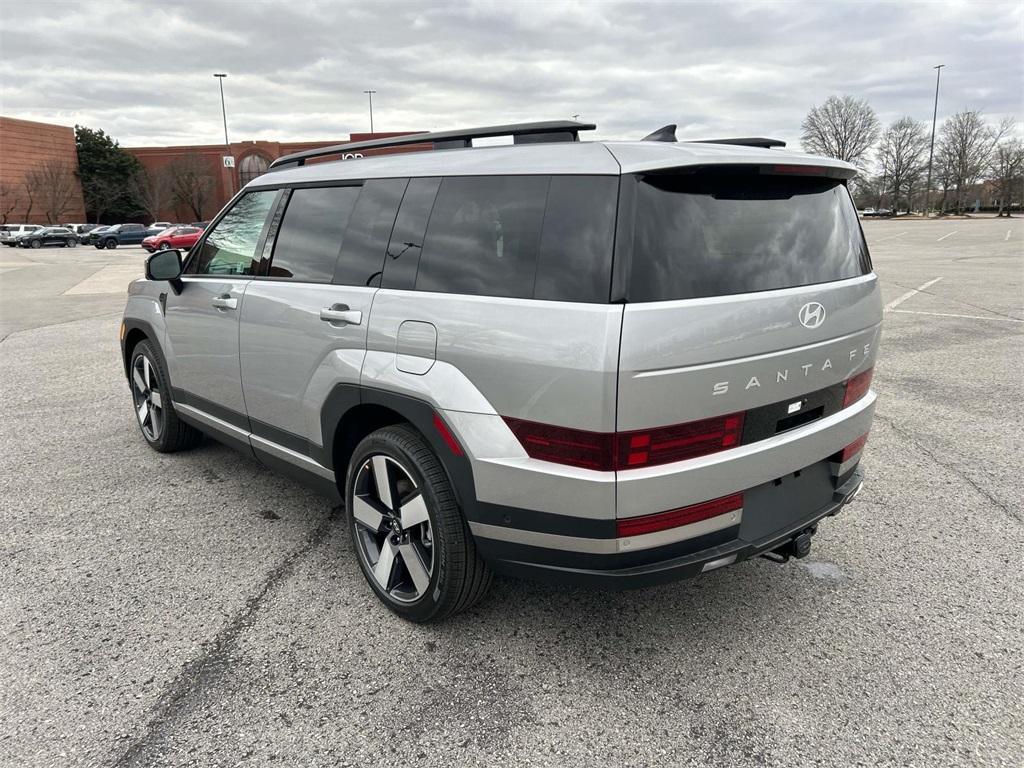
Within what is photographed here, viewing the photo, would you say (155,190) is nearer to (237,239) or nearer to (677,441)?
(237,239)

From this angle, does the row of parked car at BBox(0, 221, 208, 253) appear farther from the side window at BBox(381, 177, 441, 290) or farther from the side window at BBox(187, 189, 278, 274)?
the side window at BBox(381, 177, 441, 290)

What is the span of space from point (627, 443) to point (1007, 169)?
3911 inches

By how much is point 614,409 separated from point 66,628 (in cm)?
239

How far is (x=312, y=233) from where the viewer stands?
3.30 metres

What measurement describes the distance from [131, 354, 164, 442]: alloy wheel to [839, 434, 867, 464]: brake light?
399 cm

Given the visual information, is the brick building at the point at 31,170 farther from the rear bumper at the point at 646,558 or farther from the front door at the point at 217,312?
the rear bumper at the point at 646,558

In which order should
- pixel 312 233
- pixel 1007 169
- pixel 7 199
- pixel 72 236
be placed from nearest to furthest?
pixel 312 233, pixel 72 236, pixel 7 199, pixel 1007 169

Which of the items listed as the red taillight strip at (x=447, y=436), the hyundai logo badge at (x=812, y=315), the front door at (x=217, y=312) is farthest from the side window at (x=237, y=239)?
the hyundai logo badge at (x=812, y=315)

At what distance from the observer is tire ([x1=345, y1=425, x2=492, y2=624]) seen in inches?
102

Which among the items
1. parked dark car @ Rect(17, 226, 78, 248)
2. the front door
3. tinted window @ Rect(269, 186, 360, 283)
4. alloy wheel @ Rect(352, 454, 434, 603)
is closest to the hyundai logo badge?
alloy wheel @ Rect(352, 454, 434, 603)

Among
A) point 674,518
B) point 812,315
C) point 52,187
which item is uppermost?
point 52,187

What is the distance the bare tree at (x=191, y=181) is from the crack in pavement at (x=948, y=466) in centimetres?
7340

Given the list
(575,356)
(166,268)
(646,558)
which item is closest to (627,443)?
(575,356)

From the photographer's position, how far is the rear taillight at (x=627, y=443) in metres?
2.15
